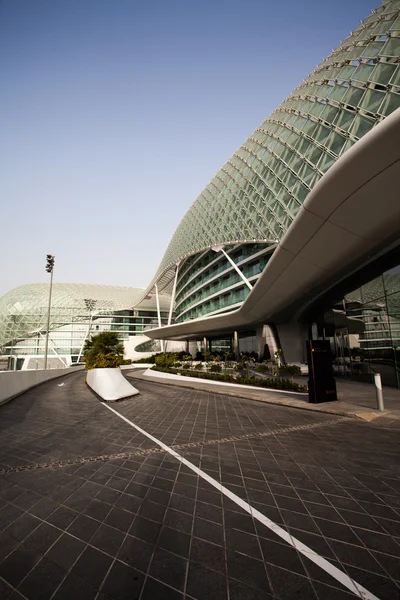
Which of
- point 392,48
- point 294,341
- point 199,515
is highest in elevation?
point 392,48

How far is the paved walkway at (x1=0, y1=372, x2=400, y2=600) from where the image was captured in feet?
8.50

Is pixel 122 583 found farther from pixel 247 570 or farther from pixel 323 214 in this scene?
pixel 323 214

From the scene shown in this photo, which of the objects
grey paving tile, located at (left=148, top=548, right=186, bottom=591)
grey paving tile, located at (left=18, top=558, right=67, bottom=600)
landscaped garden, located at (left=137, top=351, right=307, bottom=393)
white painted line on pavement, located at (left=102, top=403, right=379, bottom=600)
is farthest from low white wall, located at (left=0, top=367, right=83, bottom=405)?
grey paving tile, located at (left=148, top=548, right=186, bottom=591)

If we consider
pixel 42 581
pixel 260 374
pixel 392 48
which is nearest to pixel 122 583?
pixel 42 581

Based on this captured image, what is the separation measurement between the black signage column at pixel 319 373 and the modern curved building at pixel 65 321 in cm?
6791

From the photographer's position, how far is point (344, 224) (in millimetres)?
11016

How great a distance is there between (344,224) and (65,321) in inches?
3319

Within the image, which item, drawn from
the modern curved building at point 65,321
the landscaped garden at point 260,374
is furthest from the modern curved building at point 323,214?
the modern curved building at point 65,321

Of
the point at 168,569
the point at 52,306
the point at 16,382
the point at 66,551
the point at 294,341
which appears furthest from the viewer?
the point at 52,306

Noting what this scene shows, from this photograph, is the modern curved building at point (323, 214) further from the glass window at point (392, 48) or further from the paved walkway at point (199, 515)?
the paved walkway at point (199, 515)

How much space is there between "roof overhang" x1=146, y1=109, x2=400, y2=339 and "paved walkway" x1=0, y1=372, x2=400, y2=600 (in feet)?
24.6

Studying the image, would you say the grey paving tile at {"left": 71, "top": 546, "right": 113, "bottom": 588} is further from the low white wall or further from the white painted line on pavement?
the low white wall

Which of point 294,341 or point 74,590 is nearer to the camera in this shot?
point 74,590

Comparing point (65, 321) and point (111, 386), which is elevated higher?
point (65, 321)
